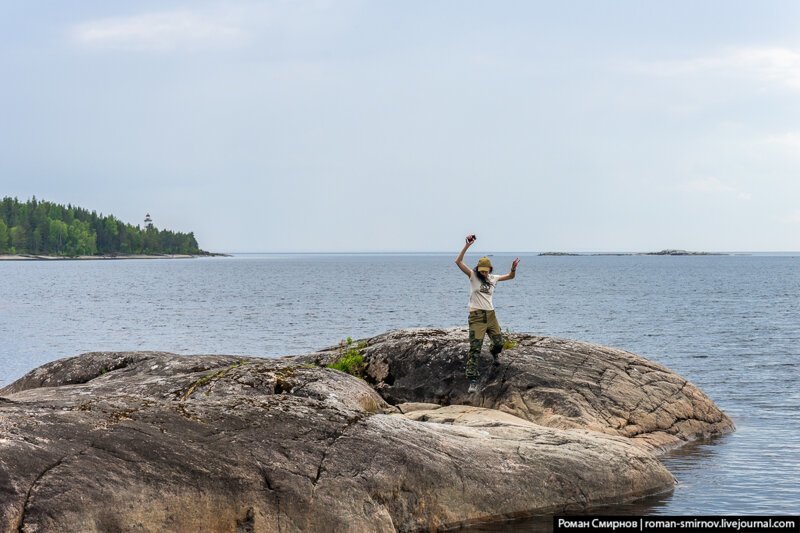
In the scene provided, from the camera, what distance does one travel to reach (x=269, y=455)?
10.8 m

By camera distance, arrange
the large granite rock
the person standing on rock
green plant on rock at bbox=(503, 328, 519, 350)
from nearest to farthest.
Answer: the large granite rock, the person standing on rock, green plant on rock at bbox=(503, 328, 519, 350)

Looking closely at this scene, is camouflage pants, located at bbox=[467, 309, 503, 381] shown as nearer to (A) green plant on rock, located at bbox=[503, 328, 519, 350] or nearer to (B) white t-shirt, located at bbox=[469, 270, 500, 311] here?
(B) white t-shirt, located at bbox=[469, 270, 500, 311]

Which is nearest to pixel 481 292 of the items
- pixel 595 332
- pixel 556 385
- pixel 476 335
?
pixel 476 335

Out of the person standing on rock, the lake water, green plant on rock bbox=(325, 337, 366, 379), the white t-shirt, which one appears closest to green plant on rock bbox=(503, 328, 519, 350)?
the person standing on rock

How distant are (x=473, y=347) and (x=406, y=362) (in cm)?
186

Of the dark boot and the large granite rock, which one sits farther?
the dark boot

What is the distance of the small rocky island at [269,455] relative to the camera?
378 inches

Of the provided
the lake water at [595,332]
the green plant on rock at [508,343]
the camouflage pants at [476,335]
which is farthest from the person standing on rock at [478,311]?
the lake water at [595,332]

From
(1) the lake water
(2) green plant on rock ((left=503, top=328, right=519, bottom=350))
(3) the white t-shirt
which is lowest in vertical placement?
(1) the lake water

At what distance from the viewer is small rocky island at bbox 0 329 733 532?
9.59 metres

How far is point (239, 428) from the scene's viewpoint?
11062 mm

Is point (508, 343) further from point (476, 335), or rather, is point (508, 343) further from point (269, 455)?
point (269, 455)

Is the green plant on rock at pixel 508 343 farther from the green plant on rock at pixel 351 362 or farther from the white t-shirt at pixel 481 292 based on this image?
the green plant on rock at pixel 351 362

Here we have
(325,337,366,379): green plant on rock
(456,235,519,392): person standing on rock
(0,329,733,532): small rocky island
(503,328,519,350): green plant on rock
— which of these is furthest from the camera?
(325,337,366,379): green plant on rock
